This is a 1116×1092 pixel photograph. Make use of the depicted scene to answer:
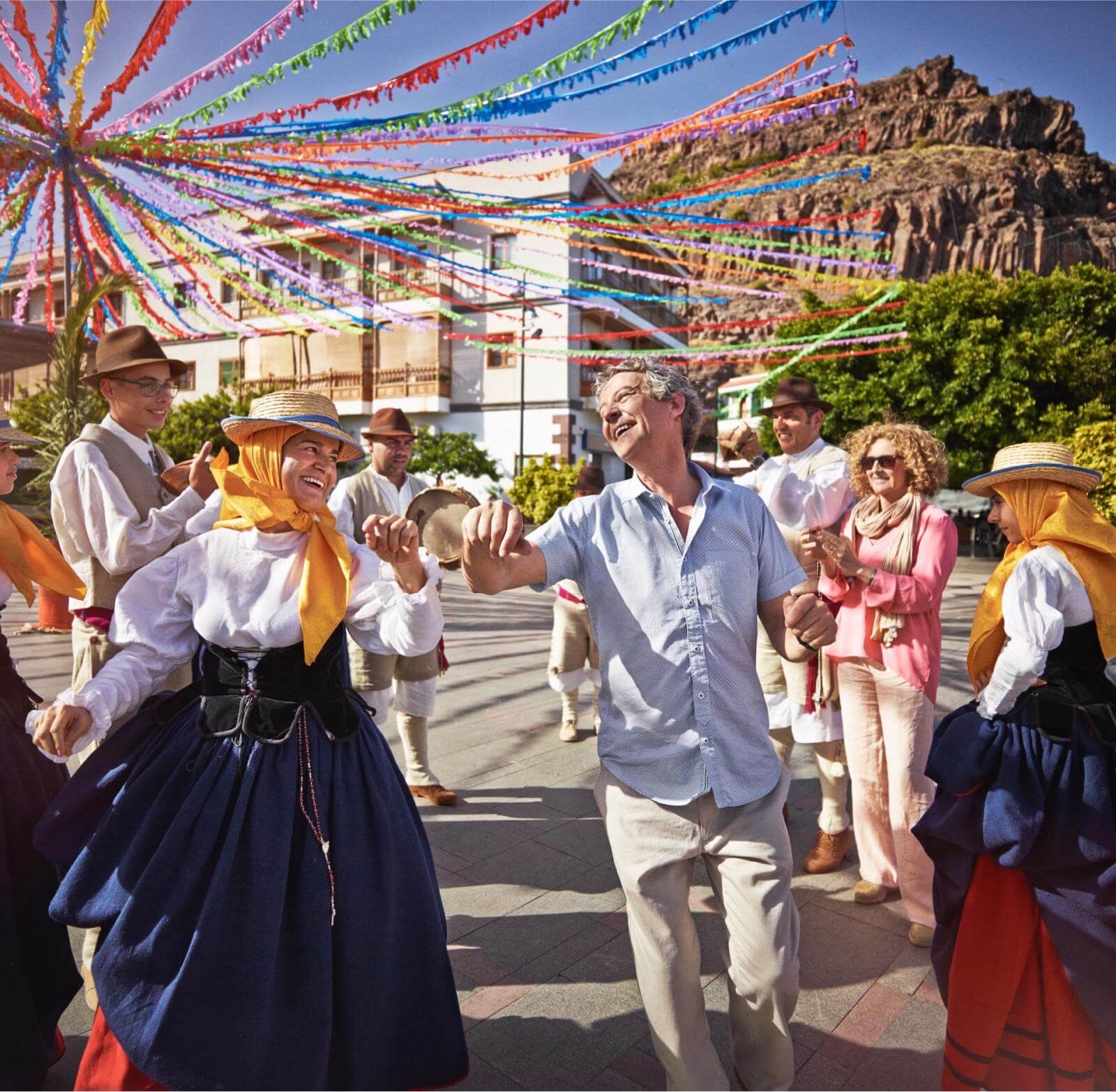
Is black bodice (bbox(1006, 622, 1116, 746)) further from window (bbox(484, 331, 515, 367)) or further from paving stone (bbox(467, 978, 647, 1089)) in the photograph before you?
window (bbox(484, 331, 515, 367))

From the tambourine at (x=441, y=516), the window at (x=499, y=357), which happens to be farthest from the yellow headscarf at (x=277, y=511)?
the window at (x=499, y=357)

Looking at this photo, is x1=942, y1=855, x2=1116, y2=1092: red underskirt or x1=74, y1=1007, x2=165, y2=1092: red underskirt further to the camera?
x1=942, y1=855, x2=1116, y2=1092: red underskirt

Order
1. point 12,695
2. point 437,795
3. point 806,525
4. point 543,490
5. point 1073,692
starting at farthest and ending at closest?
1. point 543,490
2. point 437,795
3. point 806,525
4. point 12,695
5. point 1073,692

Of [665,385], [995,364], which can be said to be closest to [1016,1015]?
[665,385]

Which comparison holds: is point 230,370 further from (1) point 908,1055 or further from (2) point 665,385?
(1) point 908,1055

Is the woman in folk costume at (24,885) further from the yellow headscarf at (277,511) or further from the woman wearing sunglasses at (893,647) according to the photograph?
the woman wearing sunglasses at (893,647)

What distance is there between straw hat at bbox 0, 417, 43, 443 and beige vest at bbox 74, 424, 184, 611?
483 mm

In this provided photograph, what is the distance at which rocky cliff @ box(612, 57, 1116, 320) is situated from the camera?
62844mm

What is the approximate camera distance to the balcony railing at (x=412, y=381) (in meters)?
30.3

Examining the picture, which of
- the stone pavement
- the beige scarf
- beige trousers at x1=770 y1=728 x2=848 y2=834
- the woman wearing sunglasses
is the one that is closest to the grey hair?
the woman wearing sunglasses

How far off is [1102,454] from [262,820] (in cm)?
1916

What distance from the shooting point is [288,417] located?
235cm

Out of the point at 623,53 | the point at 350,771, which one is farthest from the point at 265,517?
the point at 623,53

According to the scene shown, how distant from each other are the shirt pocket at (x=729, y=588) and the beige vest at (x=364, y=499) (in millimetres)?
2822
